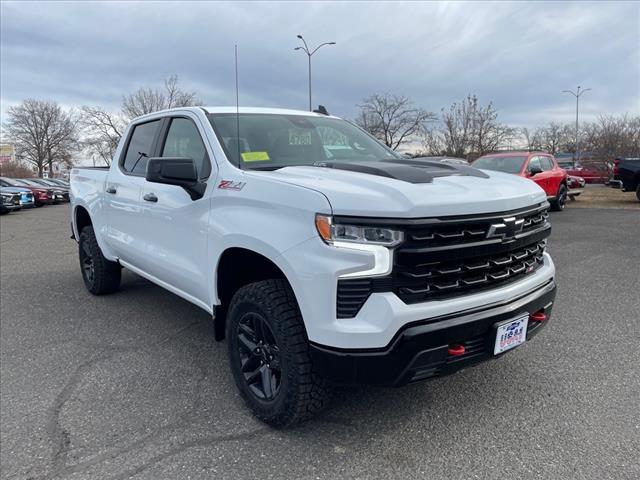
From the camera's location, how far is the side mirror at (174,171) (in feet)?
9.44

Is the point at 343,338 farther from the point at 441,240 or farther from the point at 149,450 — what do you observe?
the point at 149,450

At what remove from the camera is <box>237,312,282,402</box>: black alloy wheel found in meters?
2.60

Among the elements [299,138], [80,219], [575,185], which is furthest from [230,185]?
[575,185]

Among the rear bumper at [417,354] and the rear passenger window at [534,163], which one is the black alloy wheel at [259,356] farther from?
the rear passenger window at [534,163]

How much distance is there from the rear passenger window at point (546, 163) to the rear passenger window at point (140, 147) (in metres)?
11.4

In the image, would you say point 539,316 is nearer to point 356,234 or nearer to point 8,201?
point 356,234

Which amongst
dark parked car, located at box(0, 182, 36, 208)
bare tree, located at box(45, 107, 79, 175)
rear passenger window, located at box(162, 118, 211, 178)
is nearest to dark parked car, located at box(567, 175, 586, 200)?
rear passenger window, located at box(162, 118, 211, 178)

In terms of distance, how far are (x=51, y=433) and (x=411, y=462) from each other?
79.7 inches

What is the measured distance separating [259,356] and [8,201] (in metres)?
21.5

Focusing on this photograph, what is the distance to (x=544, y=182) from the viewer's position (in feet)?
41.8

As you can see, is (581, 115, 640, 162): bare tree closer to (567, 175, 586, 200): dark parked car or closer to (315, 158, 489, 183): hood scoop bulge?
(567, 175, 586, 200): dark parked car

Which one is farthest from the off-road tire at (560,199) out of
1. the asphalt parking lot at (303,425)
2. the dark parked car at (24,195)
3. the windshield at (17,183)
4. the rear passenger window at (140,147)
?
the windshield at (17,183)

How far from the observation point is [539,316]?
2785 mm

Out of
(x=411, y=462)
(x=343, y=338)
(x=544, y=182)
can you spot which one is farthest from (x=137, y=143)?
(x=544, y=182)
